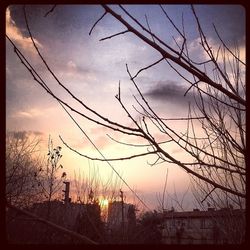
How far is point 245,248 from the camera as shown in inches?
33.0

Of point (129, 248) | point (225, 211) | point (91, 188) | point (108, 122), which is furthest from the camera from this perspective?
point (91, 188)

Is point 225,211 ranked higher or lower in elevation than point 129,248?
lower

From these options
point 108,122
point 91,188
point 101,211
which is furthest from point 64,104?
point 101,211

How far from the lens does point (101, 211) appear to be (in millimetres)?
7449

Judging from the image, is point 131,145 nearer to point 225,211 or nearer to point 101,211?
point 225,211

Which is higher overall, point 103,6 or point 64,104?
point 103,6
